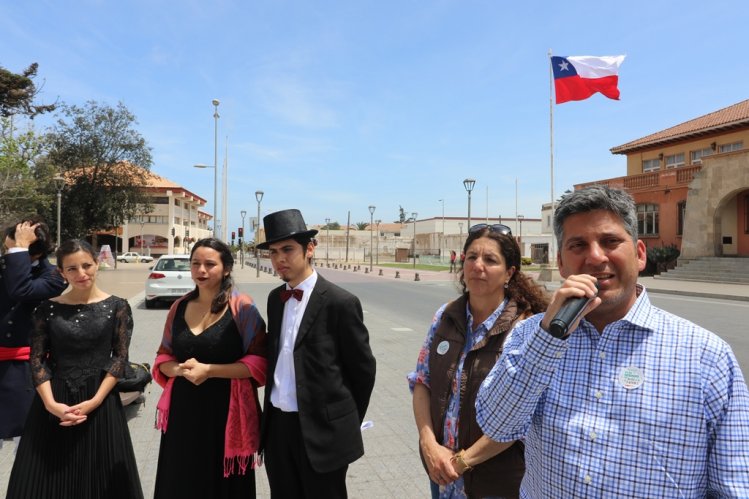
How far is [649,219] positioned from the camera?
3097 centimetres

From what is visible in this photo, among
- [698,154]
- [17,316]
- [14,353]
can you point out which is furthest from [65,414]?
[698,154]

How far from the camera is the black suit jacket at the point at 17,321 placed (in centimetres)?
305

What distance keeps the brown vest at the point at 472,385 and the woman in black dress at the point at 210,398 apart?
1040 mm

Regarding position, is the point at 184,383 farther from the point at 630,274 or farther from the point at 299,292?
the point at 630,274

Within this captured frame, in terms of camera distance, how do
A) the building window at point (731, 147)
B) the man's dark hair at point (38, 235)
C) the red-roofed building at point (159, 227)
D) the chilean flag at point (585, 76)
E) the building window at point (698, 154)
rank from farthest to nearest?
1. the red-roofed building at point (159, 227)
2. the building window at point (698, 154)
3. the building window at point (731, 147)
4. the chilean flag at point (585, 76)
5. the man's dark hair at point (38, 235)

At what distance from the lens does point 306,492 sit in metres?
2.50

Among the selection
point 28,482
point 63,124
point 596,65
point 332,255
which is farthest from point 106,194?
point 332,255

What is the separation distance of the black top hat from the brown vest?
0.91 metres

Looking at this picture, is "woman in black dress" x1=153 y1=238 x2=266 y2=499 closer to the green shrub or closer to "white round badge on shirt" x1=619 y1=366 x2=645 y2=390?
"white round badge on shirt" x1=619 y1=366 x2=645 y2=390

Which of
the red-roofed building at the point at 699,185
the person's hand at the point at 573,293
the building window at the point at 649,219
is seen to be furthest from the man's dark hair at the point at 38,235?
the building window at the point at 649,219

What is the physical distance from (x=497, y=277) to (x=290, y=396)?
1.22 meters

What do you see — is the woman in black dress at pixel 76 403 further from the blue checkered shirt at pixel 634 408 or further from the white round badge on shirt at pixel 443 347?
the blue checkered shirt at pixel 634 408

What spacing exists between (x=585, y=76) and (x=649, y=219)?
14.7m

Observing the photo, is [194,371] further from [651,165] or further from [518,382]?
[651,165]
